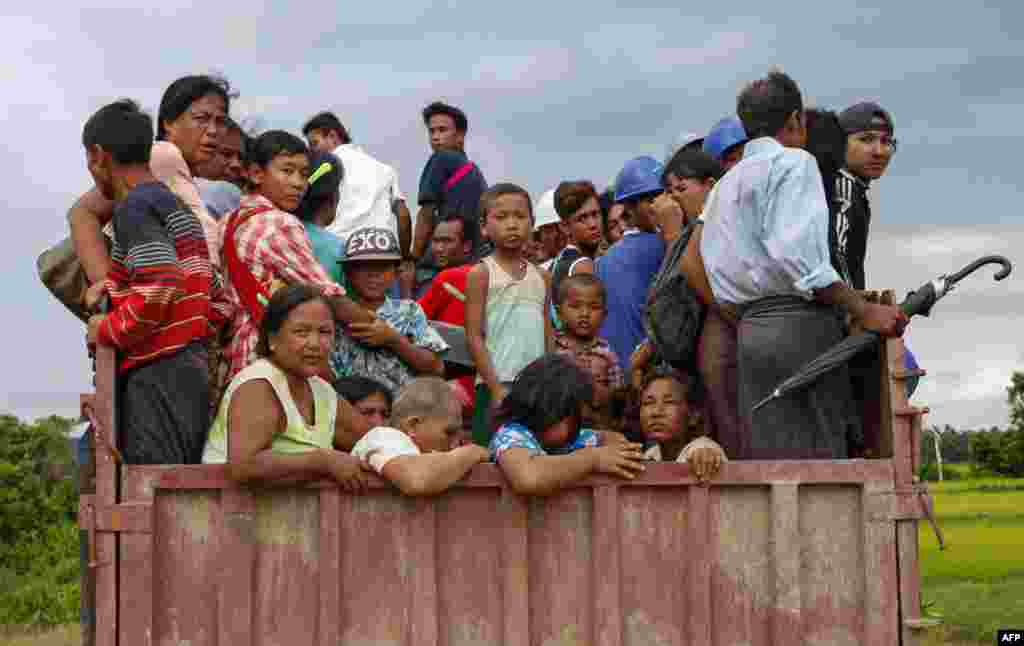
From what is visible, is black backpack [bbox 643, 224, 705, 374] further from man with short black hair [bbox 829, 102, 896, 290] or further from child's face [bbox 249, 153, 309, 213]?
child's face [bbox 249, 153, 309, 213]

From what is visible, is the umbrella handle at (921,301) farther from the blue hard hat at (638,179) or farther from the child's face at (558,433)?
the blue hard hat at (638,179)

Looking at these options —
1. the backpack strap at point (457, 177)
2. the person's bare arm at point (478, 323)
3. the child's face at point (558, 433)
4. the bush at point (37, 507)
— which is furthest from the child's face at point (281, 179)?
the bush at point (37, 507)

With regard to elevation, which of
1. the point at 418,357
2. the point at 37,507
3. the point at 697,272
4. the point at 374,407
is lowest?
the point at 37,507

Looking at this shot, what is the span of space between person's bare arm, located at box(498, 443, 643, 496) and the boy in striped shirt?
1.11 m

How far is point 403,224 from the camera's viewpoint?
7.75 meters

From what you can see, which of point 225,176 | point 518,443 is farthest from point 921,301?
point 225,176

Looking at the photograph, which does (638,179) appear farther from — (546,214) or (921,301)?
(921,301)

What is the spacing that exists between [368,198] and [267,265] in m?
2.33

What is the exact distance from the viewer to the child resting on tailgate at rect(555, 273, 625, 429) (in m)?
5.38

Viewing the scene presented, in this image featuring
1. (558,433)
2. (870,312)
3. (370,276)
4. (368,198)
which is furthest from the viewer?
(368,198)

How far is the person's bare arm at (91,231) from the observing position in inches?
175

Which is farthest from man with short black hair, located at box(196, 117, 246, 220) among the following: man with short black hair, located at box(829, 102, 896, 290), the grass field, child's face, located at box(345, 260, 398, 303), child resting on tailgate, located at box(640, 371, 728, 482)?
the grass field

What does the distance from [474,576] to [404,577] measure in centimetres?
21

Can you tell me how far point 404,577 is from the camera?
3924mm
